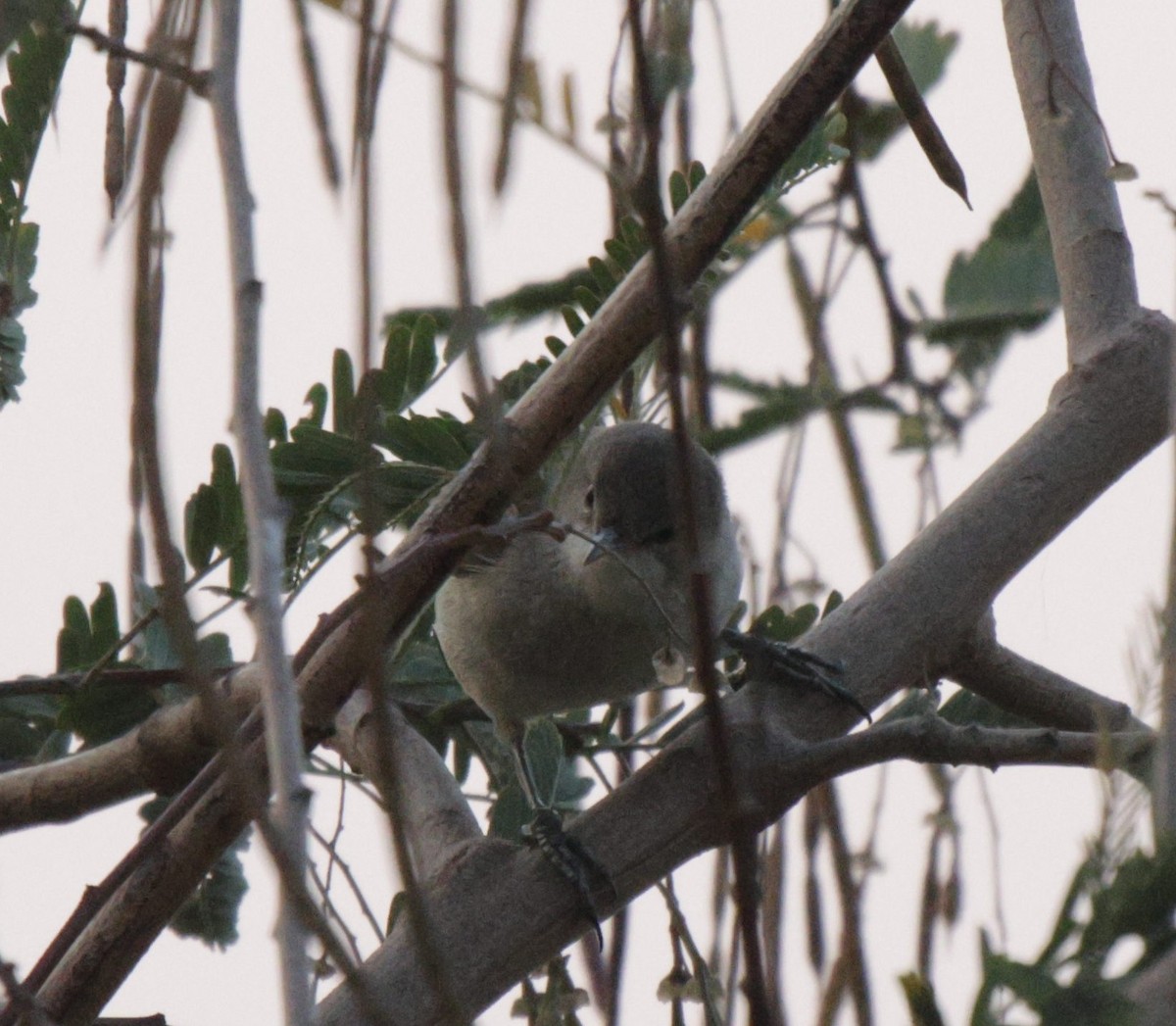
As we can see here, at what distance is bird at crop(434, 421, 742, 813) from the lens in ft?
10.4

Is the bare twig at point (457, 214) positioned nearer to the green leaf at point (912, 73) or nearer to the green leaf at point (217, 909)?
the green leaf at point (217, 909)

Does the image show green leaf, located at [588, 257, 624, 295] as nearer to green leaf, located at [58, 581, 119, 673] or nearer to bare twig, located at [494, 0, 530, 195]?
green leaf, located at [58, 581, 119, 673]

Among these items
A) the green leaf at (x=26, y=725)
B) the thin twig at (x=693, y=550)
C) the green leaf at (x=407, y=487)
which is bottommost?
the thin twig at (x=693, y=550)

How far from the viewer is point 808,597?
3.10 m

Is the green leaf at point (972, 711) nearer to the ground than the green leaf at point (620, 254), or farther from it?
nearer to the ground

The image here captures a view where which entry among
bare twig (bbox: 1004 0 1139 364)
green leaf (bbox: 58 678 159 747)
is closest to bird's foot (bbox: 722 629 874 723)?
bare twig (bbox: 1004 0 1139 364)

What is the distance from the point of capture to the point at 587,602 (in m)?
3.24

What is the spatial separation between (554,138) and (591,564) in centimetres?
198

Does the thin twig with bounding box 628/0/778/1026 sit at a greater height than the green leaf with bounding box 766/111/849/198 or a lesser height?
lesser

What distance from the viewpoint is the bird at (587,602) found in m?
3.16

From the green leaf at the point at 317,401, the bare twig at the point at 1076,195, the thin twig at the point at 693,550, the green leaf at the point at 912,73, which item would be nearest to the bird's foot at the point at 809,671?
the bare twig at the point at 1076,195

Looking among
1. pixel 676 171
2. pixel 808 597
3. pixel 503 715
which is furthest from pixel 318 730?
pixel 808 597

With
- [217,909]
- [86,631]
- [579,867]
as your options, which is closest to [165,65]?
[579,867]

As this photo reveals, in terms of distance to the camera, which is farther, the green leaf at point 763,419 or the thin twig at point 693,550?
the green leaf at point 763,419
